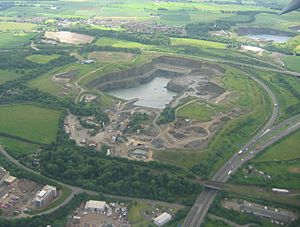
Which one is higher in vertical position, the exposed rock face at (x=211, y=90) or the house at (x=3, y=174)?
the house at (x=3, y=174)

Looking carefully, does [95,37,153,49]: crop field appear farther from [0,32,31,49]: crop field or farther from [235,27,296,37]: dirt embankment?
[235,27,296,37]: dirt embankment

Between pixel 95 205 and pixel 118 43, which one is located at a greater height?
pixel 118 43

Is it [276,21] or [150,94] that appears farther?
[276,21]

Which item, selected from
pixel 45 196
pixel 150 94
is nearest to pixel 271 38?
pixel 150 94

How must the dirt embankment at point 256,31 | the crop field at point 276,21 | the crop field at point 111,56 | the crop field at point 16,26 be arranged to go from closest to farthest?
the crop field at point 111,56, the crop field at point 16,26, the dirt embankment at point 256,31, the crop field at point 276,21

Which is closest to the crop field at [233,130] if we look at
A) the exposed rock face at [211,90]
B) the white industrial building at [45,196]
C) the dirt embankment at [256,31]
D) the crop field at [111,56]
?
the exposed rock face at [211,90]

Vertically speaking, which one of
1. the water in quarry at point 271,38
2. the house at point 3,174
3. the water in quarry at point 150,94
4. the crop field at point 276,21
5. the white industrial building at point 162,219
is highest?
the crop field at point 276,21

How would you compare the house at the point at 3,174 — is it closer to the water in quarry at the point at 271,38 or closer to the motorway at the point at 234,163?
the motorway at the point at 234,163

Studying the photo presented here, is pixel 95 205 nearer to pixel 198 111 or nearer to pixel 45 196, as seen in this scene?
pixel 45 196
